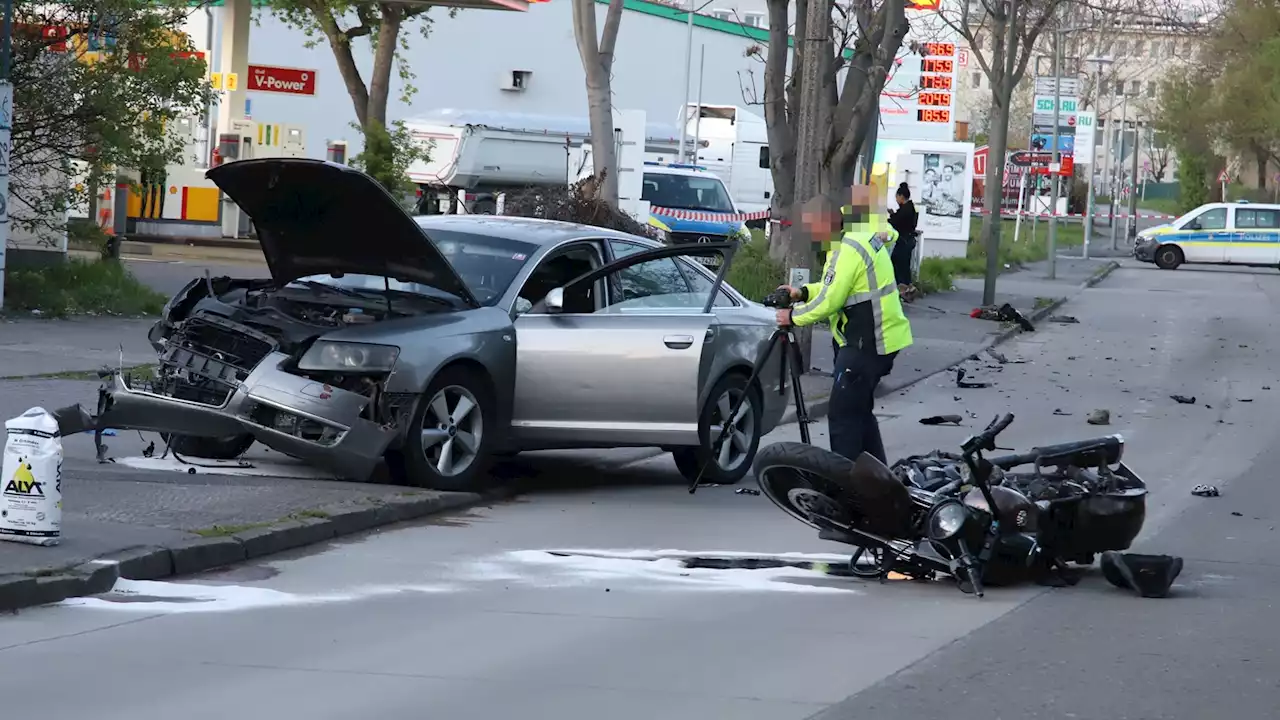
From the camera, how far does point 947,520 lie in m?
8.08

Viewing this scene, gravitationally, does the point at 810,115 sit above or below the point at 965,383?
above

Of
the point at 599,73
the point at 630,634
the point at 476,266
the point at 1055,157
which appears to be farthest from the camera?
the point at 1055,157

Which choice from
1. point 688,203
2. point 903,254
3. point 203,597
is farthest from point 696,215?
point 203,597

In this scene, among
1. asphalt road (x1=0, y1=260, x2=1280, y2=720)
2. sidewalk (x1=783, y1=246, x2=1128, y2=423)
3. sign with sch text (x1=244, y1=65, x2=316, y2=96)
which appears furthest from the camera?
sign with sch text (x1=244, y1=65, x2=316, y2=96)

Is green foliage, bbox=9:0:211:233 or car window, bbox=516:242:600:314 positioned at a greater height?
green foliage, bbox=9:0:211:233

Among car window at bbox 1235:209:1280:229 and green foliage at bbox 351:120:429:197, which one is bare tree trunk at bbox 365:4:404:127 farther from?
car window at bbox 1235:209:1280:229

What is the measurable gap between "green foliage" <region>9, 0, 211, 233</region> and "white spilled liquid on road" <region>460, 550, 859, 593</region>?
413 inches

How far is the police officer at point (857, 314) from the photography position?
9742 mm

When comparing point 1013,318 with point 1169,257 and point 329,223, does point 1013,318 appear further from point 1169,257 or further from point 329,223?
point 1169,257

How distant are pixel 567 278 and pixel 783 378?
164 centimetres

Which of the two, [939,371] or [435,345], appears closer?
[435,345]

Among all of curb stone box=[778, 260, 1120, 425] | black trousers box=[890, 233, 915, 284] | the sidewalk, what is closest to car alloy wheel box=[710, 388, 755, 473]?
curb stone box=[778, 260, 1120, 425]

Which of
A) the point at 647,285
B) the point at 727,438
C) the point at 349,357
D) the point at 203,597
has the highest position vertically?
the point at 647,285

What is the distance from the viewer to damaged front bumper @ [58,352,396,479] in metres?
9.79
